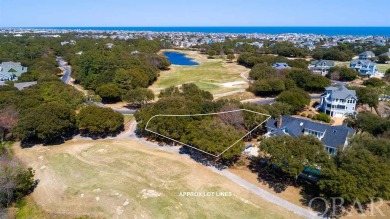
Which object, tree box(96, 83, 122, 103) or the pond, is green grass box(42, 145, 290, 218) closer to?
tree box(96, 83, 122, 103)

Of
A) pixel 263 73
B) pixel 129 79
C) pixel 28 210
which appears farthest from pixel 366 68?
pixel 28 210

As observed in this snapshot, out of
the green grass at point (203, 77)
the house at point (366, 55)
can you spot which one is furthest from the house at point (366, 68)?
the green grass at point (203, 77)

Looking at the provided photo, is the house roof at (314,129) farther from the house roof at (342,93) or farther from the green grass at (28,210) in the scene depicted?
the green grass at (28,210)

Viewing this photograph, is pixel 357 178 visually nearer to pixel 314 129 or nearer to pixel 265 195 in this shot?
pixel 265 195

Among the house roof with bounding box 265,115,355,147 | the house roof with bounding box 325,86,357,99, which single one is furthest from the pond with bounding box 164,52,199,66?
the house roof with bounding box 265,115,355,147

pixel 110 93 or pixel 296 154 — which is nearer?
pixel 296 154
